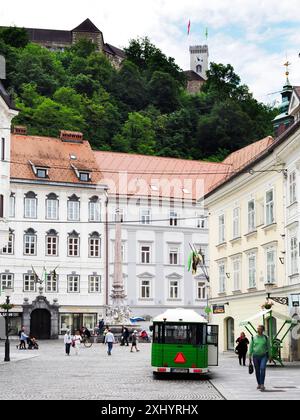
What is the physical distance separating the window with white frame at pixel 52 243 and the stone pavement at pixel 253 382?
117 ft

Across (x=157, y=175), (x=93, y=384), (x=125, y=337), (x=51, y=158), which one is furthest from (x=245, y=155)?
(x=93, y=384)

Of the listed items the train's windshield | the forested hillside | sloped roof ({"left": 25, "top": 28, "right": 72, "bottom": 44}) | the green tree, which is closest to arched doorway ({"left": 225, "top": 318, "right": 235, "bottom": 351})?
the train's windshield

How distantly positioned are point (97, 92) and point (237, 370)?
78.2 m

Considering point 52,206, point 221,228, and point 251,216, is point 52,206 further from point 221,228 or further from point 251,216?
point 251,216

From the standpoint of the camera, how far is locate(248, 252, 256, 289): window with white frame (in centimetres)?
3666

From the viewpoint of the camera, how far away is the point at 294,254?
3173cm

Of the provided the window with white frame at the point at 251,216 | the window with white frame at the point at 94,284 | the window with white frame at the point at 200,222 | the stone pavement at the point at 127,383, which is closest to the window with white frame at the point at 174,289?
the window with white frame at the point at 200,222

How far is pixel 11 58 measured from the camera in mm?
104000

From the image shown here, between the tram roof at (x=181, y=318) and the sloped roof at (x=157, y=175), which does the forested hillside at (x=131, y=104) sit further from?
the tram roof at (x=181, y=318)

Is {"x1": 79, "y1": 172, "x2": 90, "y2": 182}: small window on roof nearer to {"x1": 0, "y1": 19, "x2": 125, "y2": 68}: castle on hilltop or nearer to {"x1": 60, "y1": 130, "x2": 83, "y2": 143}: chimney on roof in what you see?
{"x1": 60, "y1": 130, "x2": 83, "y2": 143}: chimney on roof

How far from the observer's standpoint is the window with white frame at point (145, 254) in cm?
6831
